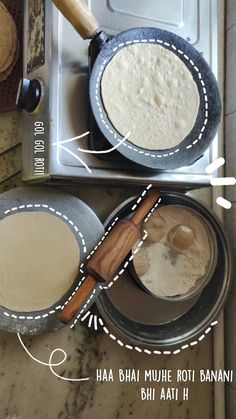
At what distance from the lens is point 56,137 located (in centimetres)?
90

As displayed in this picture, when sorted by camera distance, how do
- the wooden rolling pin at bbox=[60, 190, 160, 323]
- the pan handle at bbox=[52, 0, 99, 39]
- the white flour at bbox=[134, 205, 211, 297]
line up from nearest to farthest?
the pan handle at bbox=[52, 0, 99, 39]
the wooden rolling pin at bbox=[60, 190, 160, 323]
the white flour at bbox=[134, 205, 211, 297]

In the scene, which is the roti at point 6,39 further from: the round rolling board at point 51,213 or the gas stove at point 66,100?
the round rolling board at point 51,213

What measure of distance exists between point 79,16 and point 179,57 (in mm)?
237

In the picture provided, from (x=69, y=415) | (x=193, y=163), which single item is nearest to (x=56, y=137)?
(x=193, y=163)

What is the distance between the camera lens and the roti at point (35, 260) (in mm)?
971

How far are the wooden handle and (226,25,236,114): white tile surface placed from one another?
0.57 metres

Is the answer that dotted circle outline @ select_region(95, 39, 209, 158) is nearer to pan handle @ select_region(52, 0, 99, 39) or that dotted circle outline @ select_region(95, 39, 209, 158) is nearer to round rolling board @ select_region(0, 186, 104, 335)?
pan handle @ select_region(52, 0, 99, 39)

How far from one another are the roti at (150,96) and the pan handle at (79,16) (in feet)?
0.24

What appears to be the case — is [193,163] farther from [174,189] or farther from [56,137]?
[56,137]

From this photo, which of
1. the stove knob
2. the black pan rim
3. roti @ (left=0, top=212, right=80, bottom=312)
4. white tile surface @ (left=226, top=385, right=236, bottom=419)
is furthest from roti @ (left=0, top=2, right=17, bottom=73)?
white tile surface @ (left=226, top=385, right=236, bottom=419)

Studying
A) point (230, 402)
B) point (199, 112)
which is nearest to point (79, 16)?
point (199, 112)

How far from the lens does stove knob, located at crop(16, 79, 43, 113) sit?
920 mm

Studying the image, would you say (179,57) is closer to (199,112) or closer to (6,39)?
(199,112)

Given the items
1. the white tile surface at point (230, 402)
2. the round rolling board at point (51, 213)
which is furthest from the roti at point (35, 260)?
the white tile surface at point (230, 402)
